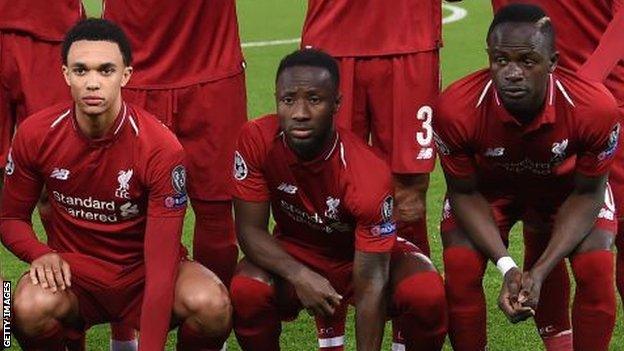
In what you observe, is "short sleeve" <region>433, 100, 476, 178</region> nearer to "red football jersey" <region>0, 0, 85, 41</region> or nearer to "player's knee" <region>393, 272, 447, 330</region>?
"player's knee" <region>393, 272, 447, 330</region>

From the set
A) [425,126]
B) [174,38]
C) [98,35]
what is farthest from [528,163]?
[98,35]

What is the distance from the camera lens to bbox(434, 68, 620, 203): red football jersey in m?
5.80

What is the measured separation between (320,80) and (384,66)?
0.73 m

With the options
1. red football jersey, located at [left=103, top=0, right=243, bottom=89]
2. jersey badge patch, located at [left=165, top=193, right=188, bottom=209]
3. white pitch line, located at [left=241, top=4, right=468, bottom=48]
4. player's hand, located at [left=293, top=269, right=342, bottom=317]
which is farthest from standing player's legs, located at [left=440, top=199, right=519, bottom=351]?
white pitch line, located at [left=241, top=4, right=468, bottom=48]

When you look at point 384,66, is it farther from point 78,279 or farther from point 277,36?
point 277,36

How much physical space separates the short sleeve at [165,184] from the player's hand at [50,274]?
1.18ft

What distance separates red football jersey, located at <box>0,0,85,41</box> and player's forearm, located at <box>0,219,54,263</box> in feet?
3.06

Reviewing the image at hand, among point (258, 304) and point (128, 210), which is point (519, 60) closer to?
point (258, 304)

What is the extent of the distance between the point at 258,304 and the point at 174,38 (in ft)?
4.03

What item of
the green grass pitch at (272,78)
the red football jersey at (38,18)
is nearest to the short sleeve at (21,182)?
the red football jersey at (38,18)

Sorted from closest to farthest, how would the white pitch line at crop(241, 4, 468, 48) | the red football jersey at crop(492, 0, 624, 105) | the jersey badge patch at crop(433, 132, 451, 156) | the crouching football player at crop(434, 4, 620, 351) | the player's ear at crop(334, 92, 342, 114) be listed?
the crouching football player at crop(434, 4, 620, 351) < the player's ear at crop(334, 92, 342, 114) < the jersey badge patch at crop(433, 132, 451, 156) < the red football jersey at crop(492, 0, 624, 105) < the white pitch line at crop(241, 4, 468, 48)

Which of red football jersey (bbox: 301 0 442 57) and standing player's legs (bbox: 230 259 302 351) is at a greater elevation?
red football jersey (bbox: 301 0 442 57)

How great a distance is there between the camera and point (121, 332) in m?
6.31

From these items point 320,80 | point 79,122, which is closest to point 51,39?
point 79,122
